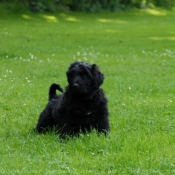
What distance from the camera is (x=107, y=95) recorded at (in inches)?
428

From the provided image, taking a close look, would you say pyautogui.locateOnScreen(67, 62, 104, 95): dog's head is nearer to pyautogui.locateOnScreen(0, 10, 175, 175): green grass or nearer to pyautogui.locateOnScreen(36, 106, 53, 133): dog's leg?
pyautogui.locateOnScreen(0, 10, 175, 175): green grass

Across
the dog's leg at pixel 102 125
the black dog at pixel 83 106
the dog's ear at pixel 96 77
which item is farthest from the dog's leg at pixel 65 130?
the dog's ear at pixel 96 77

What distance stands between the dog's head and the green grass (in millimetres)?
725

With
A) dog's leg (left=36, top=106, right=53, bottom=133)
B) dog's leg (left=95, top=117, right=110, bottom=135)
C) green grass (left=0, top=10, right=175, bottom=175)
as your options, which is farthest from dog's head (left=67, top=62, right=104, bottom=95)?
dog's leg (left=36, top=106, right=53, bottom=133)

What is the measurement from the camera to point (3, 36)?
80.1ft

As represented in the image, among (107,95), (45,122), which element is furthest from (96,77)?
(107,95)

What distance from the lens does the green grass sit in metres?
6.11

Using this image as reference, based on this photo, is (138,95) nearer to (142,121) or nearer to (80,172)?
(142,121)

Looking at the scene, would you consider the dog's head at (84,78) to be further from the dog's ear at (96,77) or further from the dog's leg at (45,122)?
the dog's leg at (45,122)

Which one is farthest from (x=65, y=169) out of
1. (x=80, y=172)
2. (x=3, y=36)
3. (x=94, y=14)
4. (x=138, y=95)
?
(x=94, y=14)

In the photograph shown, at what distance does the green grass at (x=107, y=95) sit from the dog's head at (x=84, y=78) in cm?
72

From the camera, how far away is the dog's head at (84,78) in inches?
289

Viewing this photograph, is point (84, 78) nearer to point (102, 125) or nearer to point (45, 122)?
point (102, 125)

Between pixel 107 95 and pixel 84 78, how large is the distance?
349 centimetres
